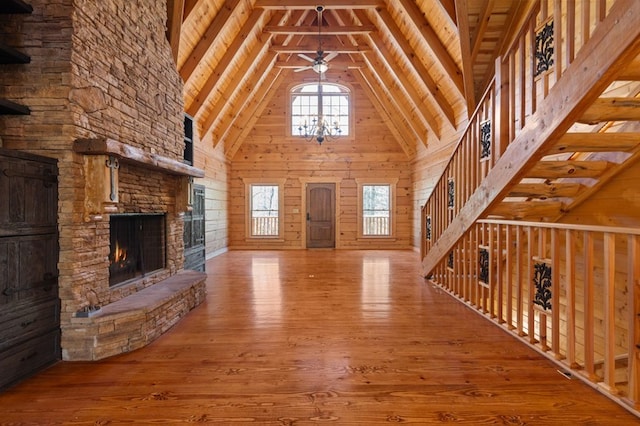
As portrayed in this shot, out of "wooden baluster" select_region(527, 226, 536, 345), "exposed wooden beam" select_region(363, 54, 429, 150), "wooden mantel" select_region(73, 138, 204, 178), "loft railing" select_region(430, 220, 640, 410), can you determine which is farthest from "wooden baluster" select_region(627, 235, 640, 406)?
"exposed wooden beam" select_region(363, 54, 429, 150)

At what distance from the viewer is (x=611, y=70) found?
193cm

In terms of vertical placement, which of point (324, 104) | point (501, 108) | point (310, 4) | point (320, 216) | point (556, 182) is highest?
point (310, 4)

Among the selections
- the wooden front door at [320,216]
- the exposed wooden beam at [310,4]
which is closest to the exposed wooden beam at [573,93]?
the exposed wooden beam at [310,4]

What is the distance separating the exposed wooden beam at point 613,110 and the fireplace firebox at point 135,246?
4208 millimetres

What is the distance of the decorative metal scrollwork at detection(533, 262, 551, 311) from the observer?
7.91 ft

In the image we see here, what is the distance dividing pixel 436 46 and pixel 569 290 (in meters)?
4.24

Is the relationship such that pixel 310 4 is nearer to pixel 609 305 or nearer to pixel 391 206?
pixel 609 305

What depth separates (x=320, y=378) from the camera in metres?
2.17

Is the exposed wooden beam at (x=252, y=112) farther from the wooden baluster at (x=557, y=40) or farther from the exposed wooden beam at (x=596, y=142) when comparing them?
the exposed wooden beam at (x=596, y=142)

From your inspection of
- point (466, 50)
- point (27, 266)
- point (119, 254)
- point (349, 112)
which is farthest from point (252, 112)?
point (27, 266)

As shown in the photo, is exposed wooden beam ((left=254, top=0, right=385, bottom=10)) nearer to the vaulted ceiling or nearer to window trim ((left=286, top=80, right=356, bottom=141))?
the vaulted ceiling

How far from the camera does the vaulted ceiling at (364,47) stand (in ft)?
14.6

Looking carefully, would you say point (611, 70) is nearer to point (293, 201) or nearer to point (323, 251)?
point (323, 251)

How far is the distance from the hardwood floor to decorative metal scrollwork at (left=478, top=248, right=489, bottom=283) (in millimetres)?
422
